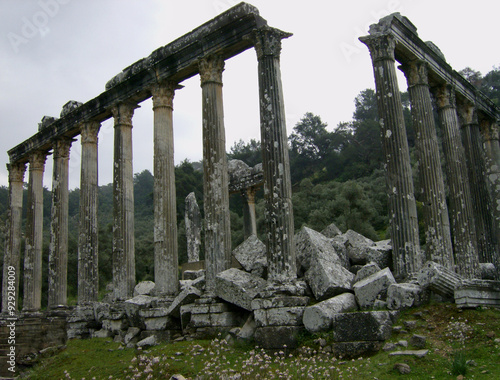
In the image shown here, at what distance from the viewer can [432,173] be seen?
564 inches

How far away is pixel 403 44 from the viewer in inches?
560

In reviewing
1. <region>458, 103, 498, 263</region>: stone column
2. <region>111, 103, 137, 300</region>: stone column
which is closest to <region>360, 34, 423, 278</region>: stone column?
<region>458, 103, 498, 263</region>: stone column

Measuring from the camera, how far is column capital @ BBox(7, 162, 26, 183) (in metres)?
22.5

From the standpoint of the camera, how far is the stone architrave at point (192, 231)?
1024 inches

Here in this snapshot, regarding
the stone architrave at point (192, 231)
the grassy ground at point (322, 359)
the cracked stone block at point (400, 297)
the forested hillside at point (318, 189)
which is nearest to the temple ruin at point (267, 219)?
the cracked stone block at point (400, 297)

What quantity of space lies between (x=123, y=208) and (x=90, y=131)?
409 cm

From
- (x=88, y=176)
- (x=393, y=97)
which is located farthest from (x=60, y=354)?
(x=393, y=97)

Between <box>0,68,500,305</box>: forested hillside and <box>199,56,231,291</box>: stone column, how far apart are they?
1633 cm

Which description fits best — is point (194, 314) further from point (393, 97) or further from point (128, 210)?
point (393, 97)

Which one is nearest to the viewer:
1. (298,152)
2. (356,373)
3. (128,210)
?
(356,373)

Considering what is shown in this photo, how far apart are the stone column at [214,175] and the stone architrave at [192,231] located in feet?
43.1

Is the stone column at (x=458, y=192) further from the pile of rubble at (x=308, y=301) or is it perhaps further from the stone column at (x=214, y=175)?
the stone column at (x=214, y=175)

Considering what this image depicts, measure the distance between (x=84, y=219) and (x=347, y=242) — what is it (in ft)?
31.4

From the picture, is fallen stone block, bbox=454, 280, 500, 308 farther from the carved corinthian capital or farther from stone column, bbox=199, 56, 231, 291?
the carved corinthian capital
